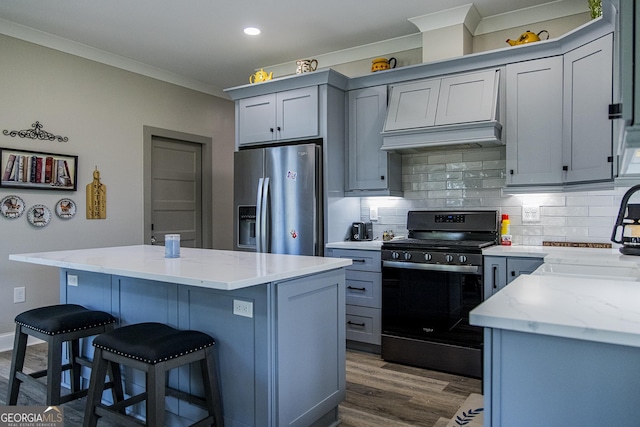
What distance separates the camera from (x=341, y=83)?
13.0 feet

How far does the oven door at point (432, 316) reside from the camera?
310cm

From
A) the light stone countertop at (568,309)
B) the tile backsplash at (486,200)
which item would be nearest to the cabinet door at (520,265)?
the tile backsplash at (486,200)

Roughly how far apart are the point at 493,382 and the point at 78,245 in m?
3.99

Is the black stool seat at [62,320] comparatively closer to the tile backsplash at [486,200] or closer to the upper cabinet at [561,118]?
the tile backsplash at [486,200]

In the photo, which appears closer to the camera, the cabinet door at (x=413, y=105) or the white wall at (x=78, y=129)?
the cabinet door at (x=413, y=105)

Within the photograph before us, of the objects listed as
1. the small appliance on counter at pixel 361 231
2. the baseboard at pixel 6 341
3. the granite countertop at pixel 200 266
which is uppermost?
the small appliance on counter at pixel 361 231

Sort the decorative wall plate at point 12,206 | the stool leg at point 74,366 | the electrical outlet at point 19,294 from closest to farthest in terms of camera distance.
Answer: the stool leg at point 74,366, the decorative wall plate at point 12,206, the electrical outlet at point 19,294

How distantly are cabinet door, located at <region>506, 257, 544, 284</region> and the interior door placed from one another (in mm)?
3560

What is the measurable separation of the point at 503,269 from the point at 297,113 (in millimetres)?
2152

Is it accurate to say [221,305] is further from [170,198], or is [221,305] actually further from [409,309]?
[170,198]

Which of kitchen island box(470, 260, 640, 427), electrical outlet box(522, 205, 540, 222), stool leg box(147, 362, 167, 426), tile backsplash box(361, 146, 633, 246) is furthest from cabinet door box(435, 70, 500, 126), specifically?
stool leg box(147, 362, 167, 426)

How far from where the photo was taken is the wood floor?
8.09 ft

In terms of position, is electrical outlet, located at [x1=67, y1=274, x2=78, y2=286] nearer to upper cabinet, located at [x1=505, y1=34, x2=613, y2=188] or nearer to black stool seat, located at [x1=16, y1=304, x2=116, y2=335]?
black stool seat, located at [x1=16, y1=304, x2=116, y2=335]

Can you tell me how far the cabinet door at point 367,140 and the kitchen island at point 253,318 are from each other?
1.60 metres
